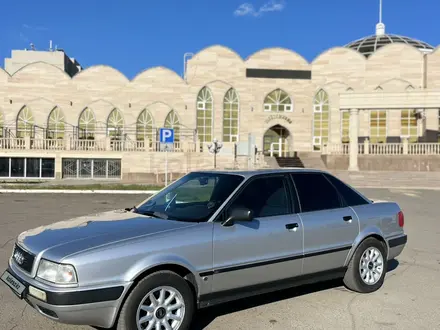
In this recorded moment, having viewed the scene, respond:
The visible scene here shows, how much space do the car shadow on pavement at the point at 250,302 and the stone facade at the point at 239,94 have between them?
3419cm

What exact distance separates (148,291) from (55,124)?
1525 inches

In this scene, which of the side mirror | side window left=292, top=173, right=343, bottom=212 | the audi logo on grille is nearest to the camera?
the audi logo on grille

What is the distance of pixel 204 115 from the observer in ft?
133

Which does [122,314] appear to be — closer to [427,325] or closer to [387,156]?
[427,325]

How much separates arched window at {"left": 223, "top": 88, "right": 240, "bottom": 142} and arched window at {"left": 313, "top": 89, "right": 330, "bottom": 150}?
757cm

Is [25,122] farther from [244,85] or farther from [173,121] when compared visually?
[244,85]

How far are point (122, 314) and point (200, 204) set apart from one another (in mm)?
1569

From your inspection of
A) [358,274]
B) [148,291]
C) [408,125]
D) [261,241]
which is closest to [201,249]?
[148,291]

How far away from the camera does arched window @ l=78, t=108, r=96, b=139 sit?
39.4 m

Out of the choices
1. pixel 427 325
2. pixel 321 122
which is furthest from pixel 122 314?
pixel 321 122

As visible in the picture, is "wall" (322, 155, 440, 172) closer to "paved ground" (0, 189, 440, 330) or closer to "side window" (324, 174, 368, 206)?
"paved ground" (0, 189, 440, 330)

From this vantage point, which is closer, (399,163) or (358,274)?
(358,274)

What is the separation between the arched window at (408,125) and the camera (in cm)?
3934

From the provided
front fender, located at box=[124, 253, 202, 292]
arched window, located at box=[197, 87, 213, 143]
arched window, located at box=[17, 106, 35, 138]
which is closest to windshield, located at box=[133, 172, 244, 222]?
front fender, located at box=[124, 253, 202, 292]
